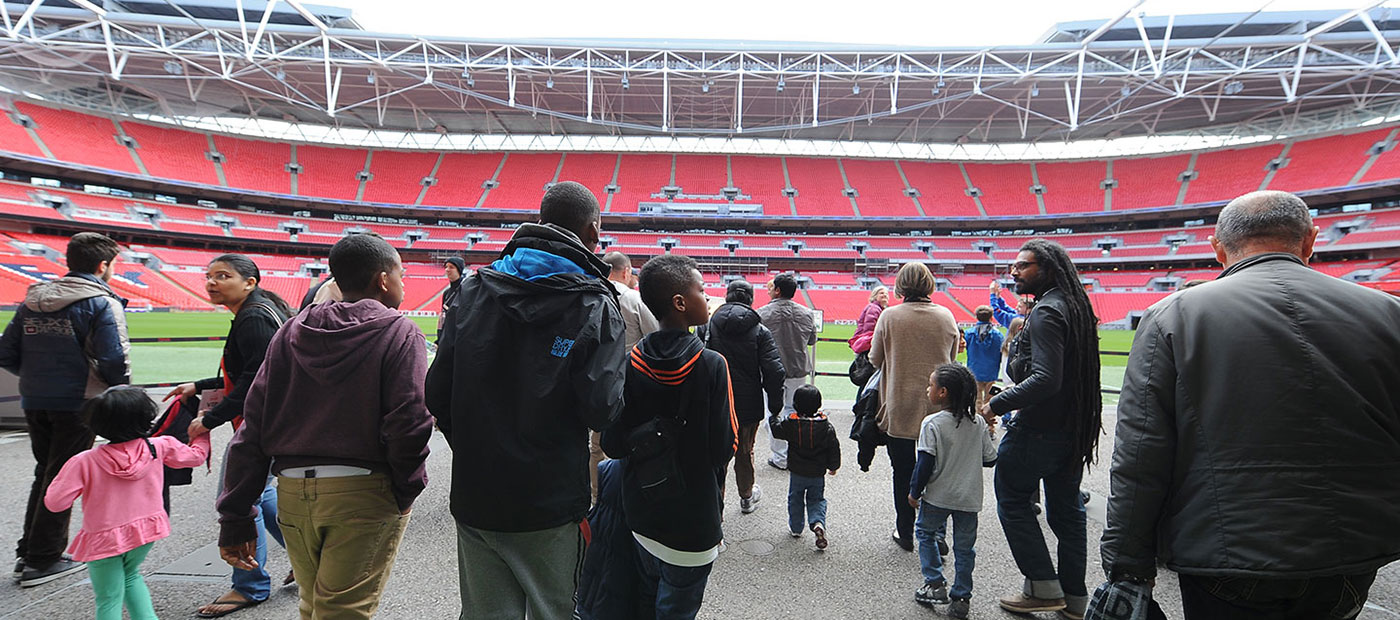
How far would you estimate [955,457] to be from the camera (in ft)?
9.43

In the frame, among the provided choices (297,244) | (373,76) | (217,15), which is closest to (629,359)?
(373,76)

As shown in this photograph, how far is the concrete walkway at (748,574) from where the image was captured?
2668 millimetres

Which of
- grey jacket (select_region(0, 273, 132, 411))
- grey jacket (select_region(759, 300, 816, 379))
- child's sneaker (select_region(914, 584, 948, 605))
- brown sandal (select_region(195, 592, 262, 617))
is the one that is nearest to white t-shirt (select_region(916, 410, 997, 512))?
child's sneaker (select_region(914, 584, 948, 605))

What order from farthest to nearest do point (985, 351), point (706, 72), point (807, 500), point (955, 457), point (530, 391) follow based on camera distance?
point (706, 72) < point (985, 351) < point (807, 500) < point (955, 457) < point (530, 391)

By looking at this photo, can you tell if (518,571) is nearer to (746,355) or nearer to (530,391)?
(530,391)

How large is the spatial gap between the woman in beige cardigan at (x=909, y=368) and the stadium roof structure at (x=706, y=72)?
1981cm

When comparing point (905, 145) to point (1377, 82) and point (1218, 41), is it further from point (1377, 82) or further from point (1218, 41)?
point (1377, 82)

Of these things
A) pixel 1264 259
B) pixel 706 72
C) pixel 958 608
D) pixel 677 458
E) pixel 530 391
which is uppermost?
pixel 706 72

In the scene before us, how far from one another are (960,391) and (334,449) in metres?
2.87

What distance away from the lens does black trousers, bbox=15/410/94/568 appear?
2.90m

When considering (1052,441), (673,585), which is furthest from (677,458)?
(1052,441)

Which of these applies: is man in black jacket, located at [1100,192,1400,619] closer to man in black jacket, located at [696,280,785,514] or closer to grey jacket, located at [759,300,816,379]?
man in black jacket, located at [696,280,785,514]

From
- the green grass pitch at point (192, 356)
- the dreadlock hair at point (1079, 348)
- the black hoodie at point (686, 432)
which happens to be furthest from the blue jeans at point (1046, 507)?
the green grass pitch at point (192, 356)

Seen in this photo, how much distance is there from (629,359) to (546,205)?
592 millimetres
